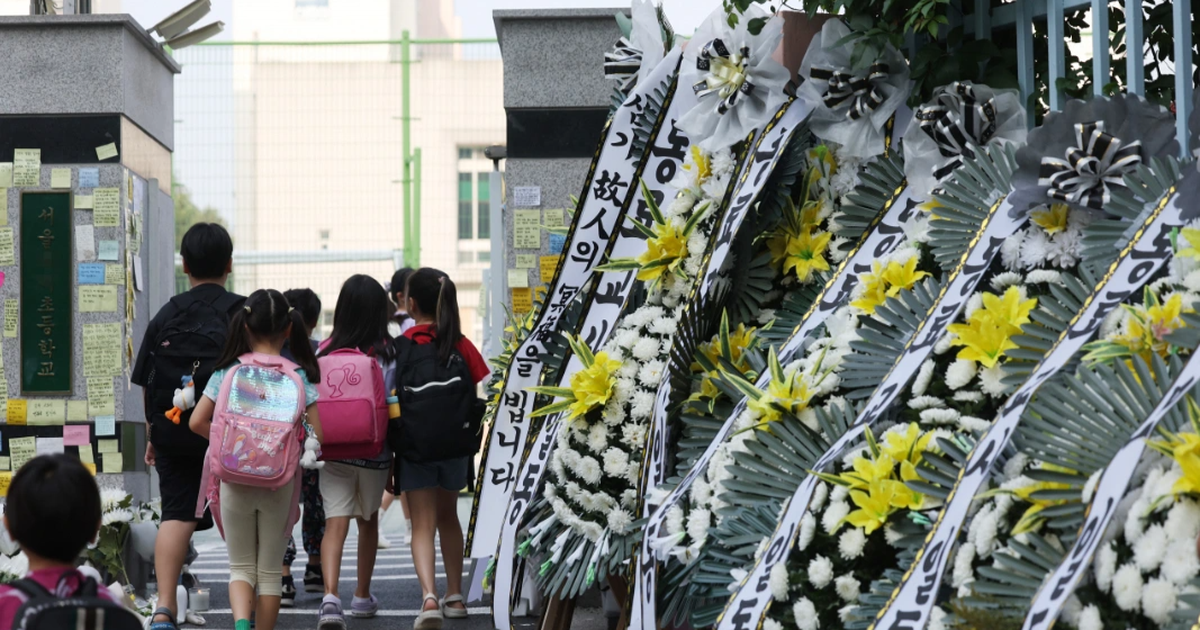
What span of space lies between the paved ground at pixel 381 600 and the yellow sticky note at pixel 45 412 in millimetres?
1099

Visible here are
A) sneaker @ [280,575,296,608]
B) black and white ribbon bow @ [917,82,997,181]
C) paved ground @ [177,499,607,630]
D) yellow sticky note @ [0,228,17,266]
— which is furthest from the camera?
yellow sticky note @ [0,228,17,266]

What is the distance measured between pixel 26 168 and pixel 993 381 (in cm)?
584

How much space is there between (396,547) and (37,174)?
385 centimetres

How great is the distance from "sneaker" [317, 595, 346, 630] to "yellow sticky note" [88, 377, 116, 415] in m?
2.18

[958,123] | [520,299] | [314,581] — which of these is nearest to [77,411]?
[314,581]

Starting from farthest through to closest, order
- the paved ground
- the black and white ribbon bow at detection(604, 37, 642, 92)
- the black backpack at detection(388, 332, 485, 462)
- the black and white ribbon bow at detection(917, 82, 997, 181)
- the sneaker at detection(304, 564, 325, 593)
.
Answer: the sneaker at detection(304, 564, 325, 593), the paved ground, the black backpack at detection(388, 332, 485, 462), the black and white ribbon bow at detection(604, 37, 642, 92), the black and white ribbon bow at detection(917, 82, 997, 181)

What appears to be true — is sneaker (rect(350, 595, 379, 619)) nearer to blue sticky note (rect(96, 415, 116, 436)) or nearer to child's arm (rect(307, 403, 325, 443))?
child's arm (rect(307, 403, 325, 443))

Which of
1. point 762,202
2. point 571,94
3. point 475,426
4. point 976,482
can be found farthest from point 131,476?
point 976,482

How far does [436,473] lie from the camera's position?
19.0 feet

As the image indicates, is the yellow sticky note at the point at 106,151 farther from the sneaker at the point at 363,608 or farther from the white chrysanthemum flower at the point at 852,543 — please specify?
the white chrysanthemum flower at the point at 852,543

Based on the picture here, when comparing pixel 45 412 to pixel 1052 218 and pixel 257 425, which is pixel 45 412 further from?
pixel 1052 218

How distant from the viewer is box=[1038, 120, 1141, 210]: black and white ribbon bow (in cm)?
288

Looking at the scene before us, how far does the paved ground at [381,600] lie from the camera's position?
5852mm

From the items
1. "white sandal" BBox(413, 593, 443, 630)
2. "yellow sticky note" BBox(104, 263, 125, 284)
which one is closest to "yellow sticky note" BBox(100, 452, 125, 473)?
"yellow sticky note" BBox(104, 263, 125, 284)
